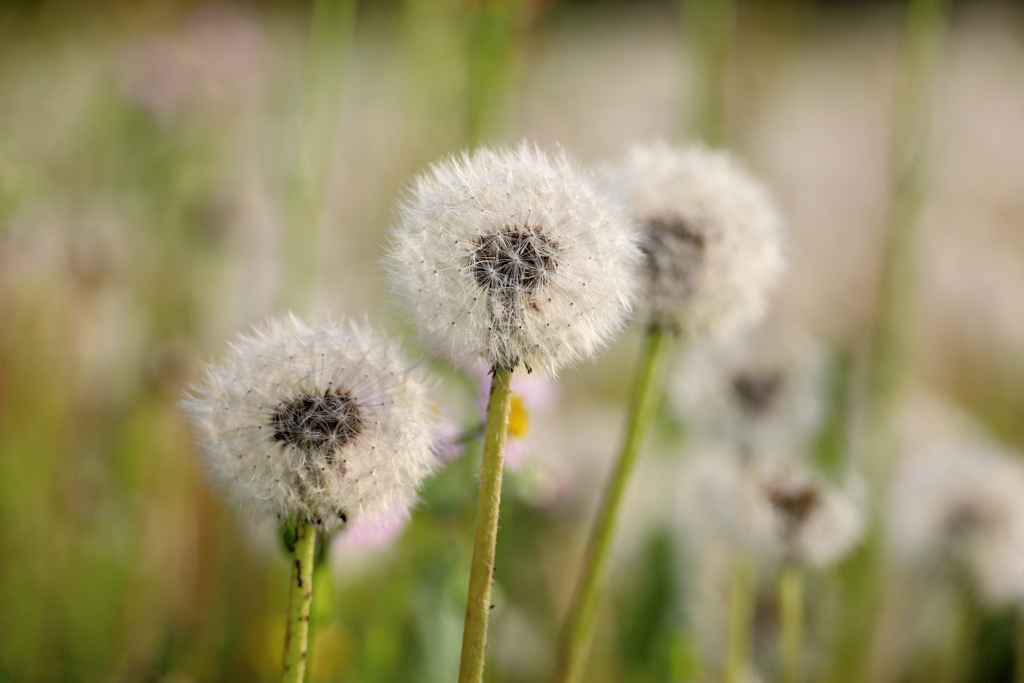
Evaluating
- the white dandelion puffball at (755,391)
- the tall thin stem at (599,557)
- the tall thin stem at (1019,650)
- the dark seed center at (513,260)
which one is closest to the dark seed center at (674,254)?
the tall thin stem at (599,557)

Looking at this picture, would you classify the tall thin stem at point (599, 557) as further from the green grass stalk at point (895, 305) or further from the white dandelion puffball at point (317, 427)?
the green grass stalk at point (895, 305)

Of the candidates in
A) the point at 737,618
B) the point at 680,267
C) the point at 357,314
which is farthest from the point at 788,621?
the point at 357,314

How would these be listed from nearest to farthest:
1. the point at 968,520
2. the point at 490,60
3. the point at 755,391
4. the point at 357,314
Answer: the point at 490,60, the point at 755,391, the point at 968,520, the point at 357,314

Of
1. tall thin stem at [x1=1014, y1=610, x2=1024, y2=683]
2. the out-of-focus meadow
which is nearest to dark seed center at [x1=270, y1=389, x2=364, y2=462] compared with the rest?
the out-of-focus meadow

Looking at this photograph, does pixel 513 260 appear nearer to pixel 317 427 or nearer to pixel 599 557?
pixel 317 427

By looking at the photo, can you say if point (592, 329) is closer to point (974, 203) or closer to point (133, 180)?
point (133, 180)

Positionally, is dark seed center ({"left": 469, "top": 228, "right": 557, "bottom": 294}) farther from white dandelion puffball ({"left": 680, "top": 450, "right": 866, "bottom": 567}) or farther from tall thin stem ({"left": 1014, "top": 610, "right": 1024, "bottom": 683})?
tall thin stem ({"left": 1014, "top": 610, "right": 1024, "bottom": 683})

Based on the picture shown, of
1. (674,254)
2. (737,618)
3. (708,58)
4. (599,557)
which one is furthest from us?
(708,58)
